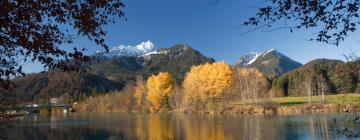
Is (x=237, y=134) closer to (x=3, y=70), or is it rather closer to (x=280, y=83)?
(x=3, y=70)

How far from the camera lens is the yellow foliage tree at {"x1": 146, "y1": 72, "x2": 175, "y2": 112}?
275ft

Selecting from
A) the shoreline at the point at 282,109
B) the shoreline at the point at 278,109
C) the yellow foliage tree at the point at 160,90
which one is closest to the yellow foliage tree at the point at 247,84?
the shoreline at the point at 278,109

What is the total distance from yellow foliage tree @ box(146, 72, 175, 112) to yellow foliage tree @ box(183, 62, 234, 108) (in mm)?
9951

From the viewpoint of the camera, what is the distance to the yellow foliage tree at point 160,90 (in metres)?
83.9

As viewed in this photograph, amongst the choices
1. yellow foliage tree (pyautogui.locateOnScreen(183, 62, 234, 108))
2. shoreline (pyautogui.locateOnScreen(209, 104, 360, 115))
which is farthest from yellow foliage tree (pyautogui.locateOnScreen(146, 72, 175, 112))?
shoreline (pyautogui.locateOnScreen(209, 104, 360, 115))

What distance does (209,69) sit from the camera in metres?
71.4

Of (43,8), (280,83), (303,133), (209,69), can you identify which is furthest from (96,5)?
(280,83)

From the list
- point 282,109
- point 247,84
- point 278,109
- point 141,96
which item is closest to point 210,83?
point 247,84

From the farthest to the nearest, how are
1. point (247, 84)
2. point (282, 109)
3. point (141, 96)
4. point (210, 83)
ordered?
1. point (141, 96)
2. point (247, 84)
3. point (210, 83)
4. point (282, 109)

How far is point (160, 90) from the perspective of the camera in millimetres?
84562

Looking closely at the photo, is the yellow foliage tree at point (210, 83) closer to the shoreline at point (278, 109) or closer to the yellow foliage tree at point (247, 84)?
the shoreline at point (278, 109)

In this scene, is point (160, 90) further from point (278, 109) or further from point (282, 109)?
point (282, 109)

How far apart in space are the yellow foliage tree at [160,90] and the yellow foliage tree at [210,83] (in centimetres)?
995

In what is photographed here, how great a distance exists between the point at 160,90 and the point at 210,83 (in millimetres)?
17500
